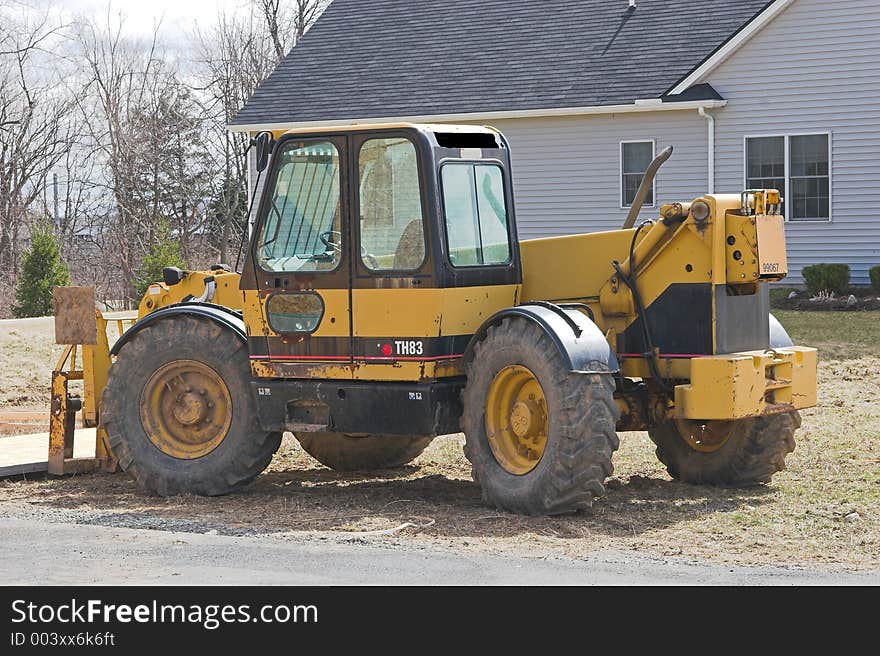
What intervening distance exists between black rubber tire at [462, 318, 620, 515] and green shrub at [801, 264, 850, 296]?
52.9ft

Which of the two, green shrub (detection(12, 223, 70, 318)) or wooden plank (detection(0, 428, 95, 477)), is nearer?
wooden plank (detection(0, 428, 95, 477))

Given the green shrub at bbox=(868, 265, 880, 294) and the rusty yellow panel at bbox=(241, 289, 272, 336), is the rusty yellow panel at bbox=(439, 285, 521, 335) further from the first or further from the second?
the green shrub at bbox=(868, 265, 880, 294)

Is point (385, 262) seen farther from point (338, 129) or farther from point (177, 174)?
point (177, 174)

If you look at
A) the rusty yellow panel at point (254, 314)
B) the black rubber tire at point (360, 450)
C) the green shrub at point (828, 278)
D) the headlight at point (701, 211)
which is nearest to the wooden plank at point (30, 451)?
the black rubber tire at point (360, 450)

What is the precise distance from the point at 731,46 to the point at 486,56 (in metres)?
5.80

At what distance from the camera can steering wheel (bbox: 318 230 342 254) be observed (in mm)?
9914

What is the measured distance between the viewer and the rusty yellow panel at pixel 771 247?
945cm

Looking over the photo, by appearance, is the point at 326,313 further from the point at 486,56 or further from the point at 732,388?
the point at 486,56

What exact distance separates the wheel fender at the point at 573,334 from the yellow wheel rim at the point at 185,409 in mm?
2263

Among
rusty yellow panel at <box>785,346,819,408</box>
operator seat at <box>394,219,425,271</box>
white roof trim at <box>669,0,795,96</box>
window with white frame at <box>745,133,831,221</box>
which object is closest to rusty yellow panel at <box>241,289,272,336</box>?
operator seat at <box>394,219,425,271</box>

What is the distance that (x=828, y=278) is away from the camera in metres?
24.3

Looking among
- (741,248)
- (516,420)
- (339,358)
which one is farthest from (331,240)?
(741,248)

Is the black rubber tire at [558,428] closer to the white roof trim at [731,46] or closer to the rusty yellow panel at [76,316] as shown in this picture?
the rusty yellow panel at [76,316]

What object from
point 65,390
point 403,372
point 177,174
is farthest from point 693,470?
point 177,174
